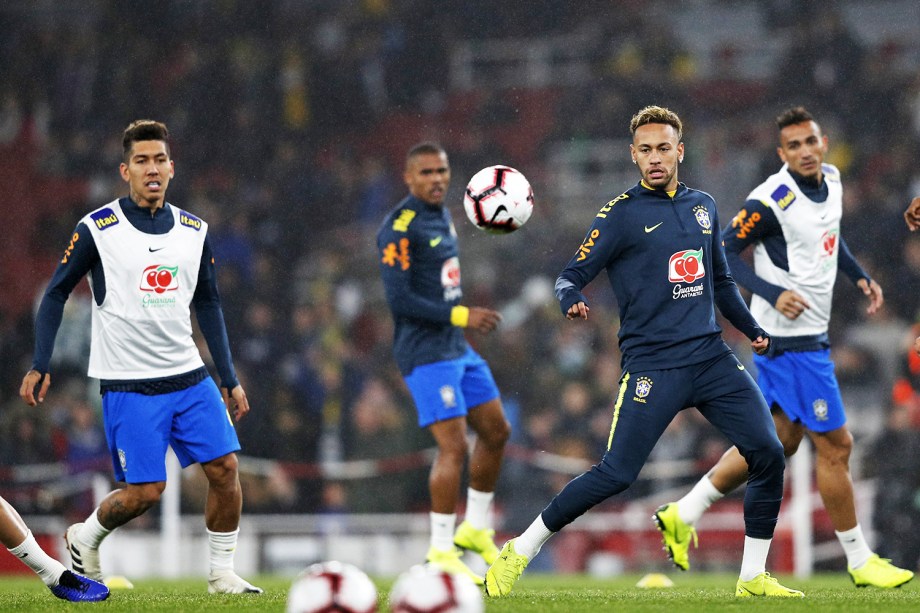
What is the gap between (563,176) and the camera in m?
15.5

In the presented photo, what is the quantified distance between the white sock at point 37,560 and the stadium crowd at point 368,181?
5870 millimetres

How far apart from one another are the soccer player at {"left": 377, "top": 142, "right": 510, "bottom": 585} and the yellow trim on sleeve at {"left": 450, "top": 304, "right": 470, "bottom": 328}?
0.04m

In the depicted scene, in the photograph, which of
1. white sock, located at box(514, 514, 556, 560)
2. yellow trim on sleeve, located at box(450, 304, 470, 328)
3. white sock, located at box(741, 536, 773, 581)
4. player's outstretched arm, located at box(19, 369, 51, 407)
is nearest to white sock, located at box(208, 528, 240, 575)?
player's outstretched arm, located at box(19, 369, 51, 407)

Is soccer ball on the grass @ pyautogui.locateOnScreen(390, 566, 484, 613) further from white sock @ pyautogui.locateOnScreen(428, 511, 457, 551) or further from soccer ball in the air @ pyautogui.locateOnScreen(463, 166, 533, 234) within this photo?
white sock @ pyautogui.locateOnScreen(428, 511, 457, 551)

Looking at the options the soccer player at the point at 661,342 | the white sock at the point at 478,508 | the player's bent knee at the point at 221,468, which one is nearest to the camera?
the soccer player at the point at 661,342

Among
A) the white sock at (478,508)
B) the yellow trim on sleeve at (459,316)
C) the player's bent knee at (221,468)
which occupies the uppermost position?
the yellow trim on sleeve at (459,316)

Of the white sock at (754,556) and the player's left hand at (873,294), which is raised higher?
the player's left hand at (873,294)

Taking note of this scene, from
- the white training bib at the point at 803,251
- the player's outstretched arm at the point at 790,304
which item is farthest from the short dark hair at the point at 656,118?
the white training bib at the point at 803,251

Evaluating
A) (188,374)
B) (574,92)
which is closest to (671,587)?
(188,374)

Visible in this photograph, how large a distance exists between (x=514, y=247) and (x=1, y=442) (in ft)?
18.6

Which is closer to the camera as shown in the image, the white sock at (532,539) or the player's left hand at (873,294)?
the white sock at (532,539)

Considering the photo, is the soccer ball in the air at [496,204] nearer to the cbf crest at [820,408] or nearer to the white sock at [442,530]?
the white sock at [442,530]

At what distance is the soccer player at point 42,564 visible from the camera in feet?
19.2

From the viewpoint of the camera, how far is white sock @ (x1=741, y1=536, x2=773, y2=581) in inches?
238
